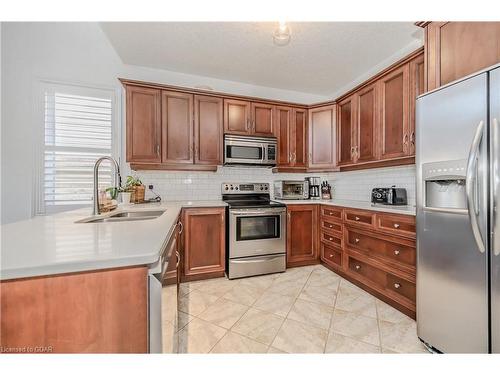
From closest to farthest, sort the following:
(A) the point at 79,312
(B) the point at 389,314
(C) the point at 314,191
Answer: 1. (A) the point at 79,312
2. (B) the point at 389,314
3. (C) the point at 314,191

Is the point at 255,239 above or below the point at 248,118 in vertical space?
below

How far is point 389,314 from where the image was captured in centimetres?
184

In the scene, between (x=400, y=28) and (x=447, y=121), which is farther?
(x=400, y=28)

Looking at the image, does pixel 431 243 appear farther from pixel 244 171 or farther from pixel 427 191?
pixel 244 171

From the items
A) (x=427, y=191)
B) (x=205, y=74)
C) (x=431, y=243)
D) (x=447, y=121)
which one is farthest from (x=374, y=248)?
(x=205, y=74)

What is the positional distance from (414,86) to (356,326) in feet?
7.17

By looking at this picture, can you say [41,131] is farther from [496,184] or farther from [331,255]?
[496,184]

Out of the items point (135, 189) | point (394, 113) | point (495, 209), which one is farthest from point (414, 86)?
point (135, 189)

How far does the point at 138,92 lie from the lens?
2.55 m

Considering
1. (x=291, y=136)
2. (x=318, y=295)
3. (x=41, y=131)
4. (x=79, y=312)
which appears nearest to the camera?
(x=79, y=312)

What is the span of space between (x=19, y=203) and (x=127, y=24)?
223 centimetres

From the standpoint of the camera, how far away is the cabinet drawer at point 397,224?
175 centimetres

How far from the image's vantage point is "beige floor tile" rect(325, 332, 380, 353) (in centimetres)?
143

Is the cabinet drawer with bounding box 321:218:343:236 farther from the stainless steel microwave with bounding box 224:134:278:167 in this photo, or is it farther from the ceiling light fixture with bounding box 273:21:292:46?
the ceiling light fixture with bounding box 273:21:292:46
